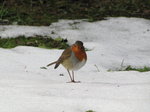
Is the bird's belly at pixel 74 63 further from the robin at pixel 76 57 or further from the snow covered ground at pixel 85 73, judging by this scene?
the snow covered ground at pixel 85 73

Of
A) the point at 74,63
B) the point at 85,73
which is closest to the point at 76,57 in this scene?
the point at 74,63

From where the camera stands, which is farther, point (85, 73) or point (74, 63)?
point (85, 73)

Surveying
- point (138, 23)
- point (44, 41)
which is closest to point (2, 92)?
point (44, 41)

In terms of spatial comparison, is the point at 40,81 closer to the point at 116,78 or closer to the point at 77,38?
the point at 116,78

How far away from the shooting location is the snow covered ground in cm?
449

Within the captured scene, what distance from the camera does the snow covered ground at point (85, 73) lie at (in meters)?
4.49

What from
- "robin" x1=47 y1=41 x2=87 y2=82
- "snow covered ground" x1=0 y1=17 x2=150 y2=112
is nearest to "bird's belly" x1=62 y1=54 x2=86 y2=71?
"robin" x1=47 y1=41 x2=87 y2=82

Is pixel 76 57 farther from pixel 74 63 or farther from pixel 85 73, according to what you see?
pixel 85 73

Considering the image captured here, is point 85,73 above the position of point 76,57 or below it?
below

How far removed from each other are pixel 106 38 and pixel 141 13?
1.98 metres

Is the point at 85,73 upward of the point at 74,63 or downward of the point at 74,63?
downward

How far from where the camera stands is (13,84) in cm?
551

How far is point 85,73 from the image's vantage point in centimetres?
652

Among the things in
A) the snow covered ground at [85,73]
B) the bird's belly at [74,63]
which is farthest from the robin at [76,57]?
the snow covered ground at [85,73]
